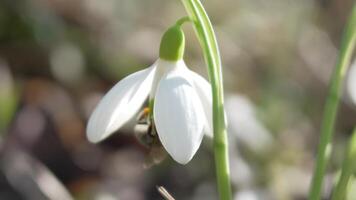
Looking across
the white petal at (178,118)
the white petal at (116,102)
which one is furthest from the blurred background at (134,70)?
the white petal at (178,118)

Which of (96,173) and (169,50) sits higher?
(96,173)

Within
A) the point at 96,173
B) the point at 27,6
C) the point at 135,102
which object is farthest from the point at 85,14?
the point at 135,102

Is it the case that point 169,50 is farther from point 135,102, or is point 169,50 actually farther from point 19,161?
point 19,161

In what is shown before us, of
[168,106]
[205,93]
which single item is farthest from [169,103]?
[205,93]

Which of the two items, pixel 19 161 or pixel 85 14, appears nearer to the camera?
pixel 19 161

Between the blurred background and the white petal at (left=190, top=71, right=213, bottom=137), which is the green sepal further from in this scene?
the blurred background

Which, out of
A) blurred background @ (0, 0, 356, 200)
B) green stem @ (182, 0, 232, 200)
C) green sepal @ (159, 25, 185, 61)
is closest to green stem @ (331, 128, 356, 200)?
green stem @ (182, 0, 232, 200)

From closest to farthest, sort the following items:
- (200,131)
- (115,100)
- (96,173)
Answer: (200,131), (115,100), (96,173)

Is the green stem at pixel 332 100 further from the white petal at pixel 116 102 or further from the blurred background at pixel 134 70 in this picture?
the blurred background at pixel 134 70
